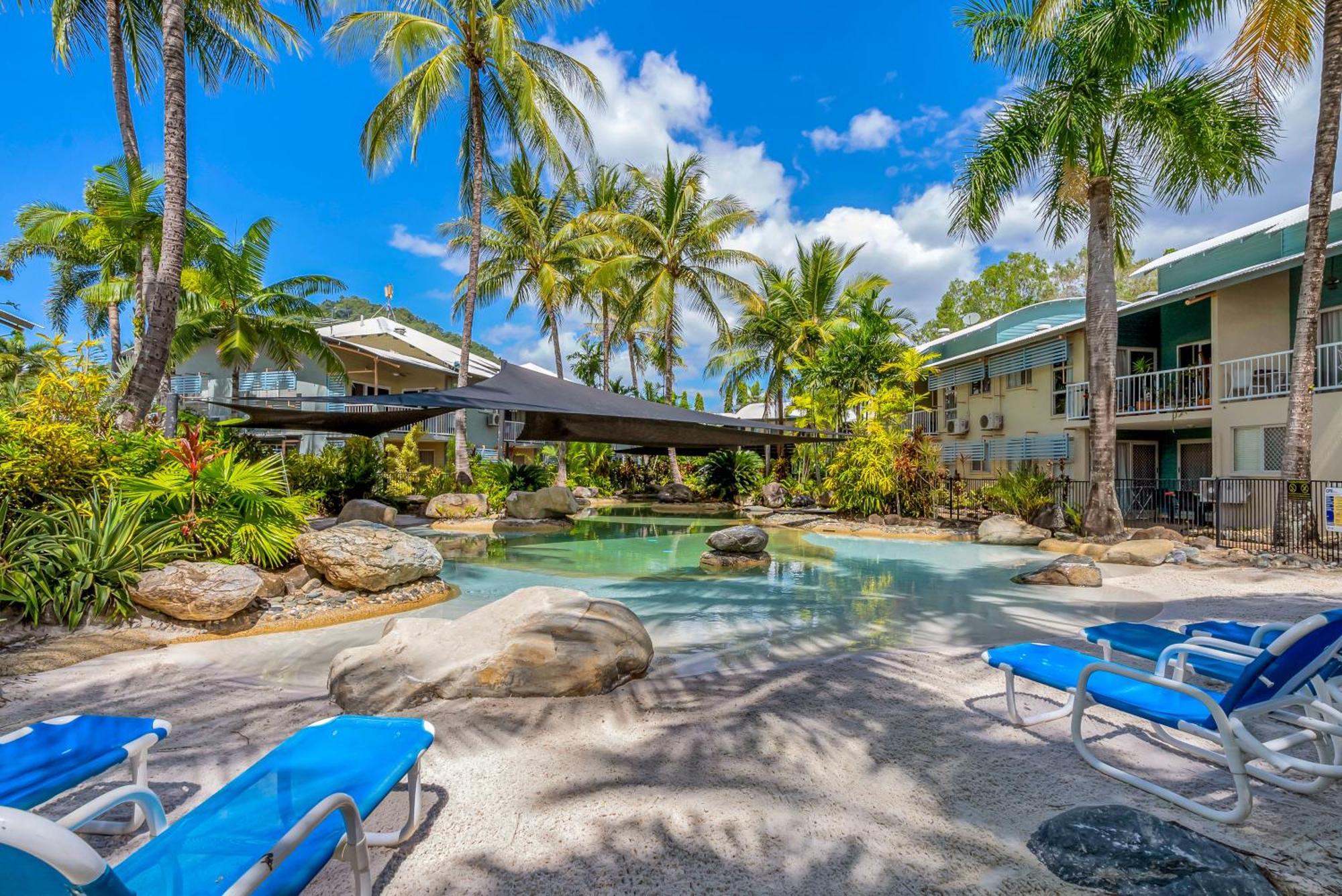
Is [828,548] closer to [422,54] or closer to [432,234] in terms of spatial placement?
[422,54]

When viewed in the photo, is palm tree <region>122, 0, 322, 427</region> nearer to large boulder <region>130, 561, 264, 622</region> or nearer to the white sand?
large boulder <region>130, 561, 264, 622</region>

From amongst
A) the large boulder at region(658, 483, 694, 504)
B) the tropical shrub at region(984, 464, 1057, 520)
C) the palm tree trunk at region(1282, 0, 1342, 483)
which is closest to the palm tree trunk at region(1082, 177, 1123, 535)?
the tropical shrub at region(984, 464, 1057, 520)

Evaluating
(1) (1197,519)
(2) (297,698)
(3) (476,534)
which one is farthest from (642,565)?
(1) (1197,519)

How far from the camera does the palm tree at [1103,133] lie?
9336mm

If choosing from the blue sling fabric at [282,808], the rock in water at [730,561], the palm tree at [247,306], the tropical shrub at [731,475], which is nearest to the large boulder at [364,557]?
the rock in water at [730,561]

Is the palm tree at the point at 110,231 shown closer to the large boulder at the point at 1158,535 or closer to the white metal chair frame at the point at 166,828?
the white metal chair frame at the point at 166,828

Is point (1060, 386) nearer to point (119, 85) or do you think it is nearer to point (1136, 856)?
point (1136, 856)

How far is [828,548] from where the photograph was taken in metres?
11.4

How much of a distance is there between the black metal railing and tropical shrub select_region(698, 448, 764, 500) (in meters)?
11.7

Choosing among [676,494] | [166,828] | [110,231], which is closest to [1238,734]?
[166,828]

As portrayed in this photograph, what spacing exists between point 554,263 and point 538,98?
4812 mm

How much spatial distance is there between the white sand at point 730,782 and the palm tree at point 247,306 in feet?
45.8

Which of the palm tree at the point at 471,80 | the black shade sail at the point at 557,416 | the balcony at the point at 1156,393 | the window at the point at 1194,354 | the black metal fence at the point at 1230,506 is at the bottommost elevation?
the black metal fence at the point at 1230,506

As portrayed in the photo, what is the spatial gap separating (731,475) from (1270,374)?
41.4ft
